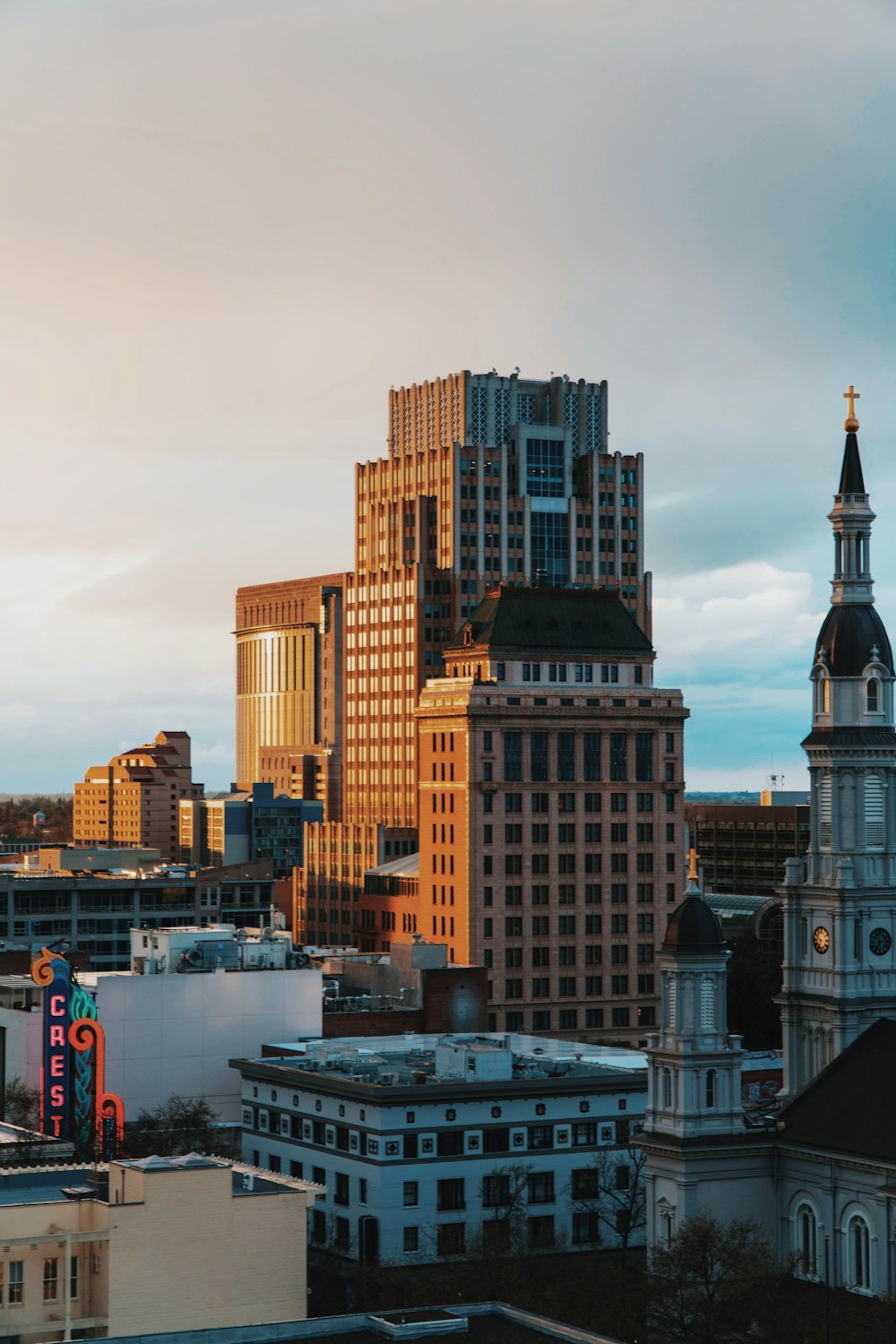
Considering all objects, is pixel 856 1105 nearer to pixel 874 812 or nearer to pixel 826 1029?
pixel 826 1029

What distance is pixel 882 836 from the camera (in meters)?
127

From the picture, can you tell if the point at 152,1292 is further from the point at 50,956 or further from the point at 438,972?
the point at 438,972

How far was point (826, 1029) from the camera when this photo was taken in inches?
4951

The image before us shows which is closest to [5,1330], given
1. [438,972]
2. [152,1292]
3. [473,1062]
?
[152,1292]

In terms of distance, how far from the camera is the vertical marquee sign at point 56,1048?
136 metres

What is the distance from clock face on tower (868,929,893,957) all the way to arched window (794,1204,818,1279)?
54.4 ft

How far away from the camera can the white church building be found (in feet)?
373

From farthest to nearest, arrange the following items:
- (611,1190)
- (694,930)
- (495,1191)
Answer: (611,1190) → (495,1191) → (694,930)

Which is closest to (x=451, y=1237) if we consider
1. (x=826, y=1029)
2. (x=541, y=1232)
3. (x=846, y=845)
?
(x=541, y=1232)

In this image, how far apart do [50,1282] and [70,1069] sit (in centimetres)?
5075

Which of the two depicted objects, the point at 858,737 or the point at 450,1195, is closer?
the point at 858,737

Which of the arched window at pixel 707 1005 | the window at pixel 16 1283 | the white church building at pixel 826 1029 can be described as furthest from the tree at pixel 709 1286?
the window at pixel 16 1283

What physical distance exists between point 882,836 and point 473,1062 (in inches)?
1151

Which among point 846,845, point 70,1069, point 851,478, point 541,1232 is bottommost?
point 541,1232
